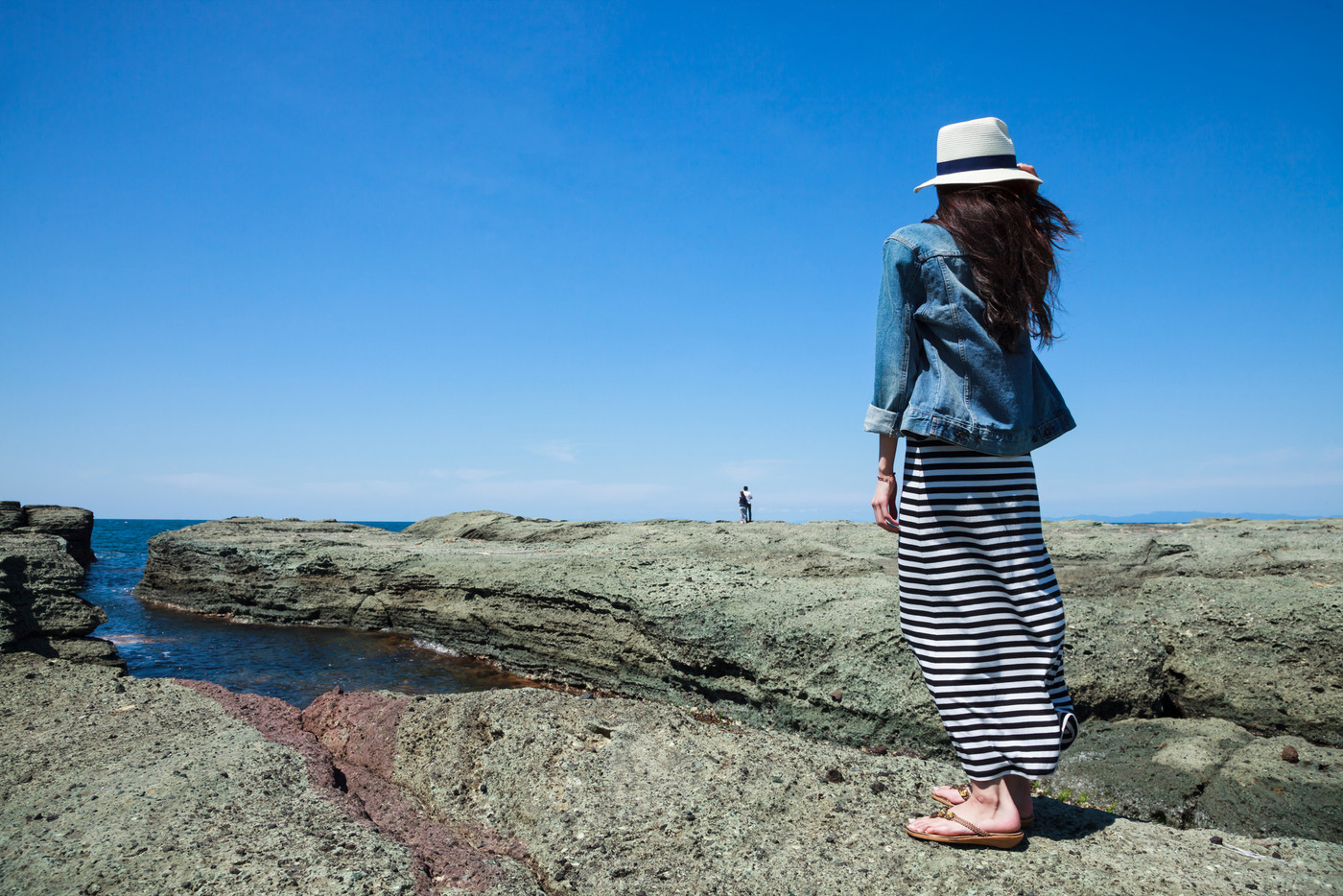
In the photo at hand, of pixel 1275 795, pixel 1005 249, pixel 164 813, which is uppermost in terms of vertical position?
pixel 1005 249

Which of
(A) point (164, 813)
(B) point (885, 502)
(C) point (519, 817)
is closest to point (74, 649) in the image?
(A) point (164, 813)

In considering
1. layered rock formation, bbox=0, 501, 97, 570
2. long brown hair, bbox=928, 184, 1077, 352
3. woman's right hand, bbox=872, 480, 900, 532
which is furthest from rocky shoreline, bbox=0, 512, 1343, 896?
layered rock formation, bbox=0, 501, 97, 570

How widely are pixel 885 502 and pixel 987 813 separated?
0.91 meters

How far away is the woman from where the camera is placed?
6.52ft

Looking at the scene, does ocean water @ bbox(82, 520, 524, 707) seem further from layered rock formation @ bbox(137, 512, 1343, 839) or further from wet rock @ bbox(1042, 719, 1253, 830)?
wet rock @ bbox(1042, 719, 1253, 830)

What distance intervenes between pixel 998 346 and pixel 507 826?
2212 mm

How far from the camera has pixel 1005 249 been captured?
2.02 meters

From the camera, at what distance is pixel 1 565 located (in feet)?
14.7

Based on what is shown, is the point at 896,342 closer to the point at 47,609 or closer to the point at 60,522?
the point at 47,609

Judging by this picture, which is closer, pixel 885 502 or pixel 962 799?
pixel 885 502

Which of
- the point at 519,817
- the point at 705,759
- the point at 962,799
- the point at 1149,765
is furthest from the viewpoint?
the point at 1149,765

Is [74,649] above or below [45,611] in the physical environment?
below

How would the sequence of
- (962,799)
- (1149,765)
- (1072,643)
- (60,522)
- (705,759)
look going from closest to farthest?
(962,799) < (705,759) < (1149,765) < (1072,643) < (60,522)

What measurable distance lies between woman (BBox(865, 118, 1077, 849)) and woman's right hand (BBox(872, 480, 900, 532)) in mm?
16
